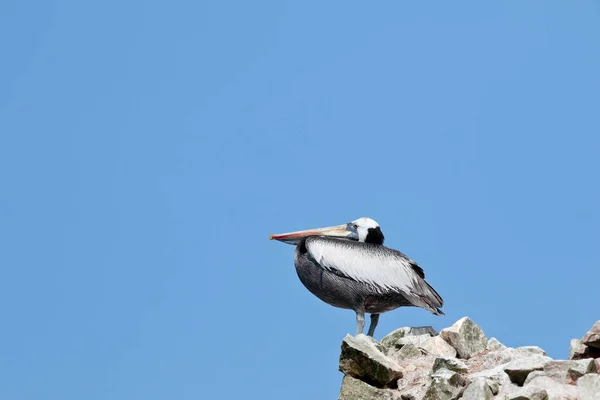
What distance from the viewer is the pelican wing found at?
44.3 feet

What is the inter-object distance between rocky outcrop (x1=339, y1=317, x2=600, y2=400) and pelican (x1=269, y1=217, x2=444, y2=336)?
108 cm

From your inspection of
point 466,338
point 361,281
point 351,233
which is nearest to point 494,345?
point 466,338

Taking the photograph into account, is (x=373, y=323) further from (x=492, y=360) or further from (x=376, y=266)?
(x=492, y=360)

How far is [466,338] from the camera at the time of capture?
1141 centimetres

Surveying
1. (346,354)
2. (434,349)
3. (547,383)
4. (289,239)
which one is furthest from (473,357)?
(289,239)

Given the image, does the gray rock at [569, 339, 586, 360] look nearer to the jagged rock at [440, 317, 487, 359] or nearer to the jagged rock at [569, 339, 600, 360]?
the jagged rock at [569, 339, 600, 360]

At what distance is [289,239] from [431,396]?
18.0 ft

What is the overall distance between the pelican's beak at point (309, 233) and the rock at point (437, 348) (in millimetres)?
3542

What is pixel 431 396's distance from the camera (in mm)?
9844

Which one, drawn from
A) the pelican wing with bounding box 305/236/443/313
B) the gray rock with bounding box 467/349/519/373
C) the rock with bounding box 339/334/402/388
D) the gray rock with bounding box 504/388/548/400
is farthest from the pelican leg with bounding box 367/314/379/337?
the gray rock with bounding box 504/388/548/400

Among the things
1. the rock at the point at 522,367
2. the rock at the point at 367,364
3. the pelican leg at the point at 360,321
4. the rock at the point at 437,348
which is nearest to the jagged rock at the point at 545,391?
the rock at the point at 522,367

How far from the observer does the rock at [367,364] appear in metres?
10.6

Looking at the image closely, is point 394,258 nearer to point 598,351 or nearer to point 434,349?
point 434,349

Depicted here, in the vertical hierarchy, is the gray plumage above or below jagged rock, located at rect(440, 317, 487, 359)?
above
